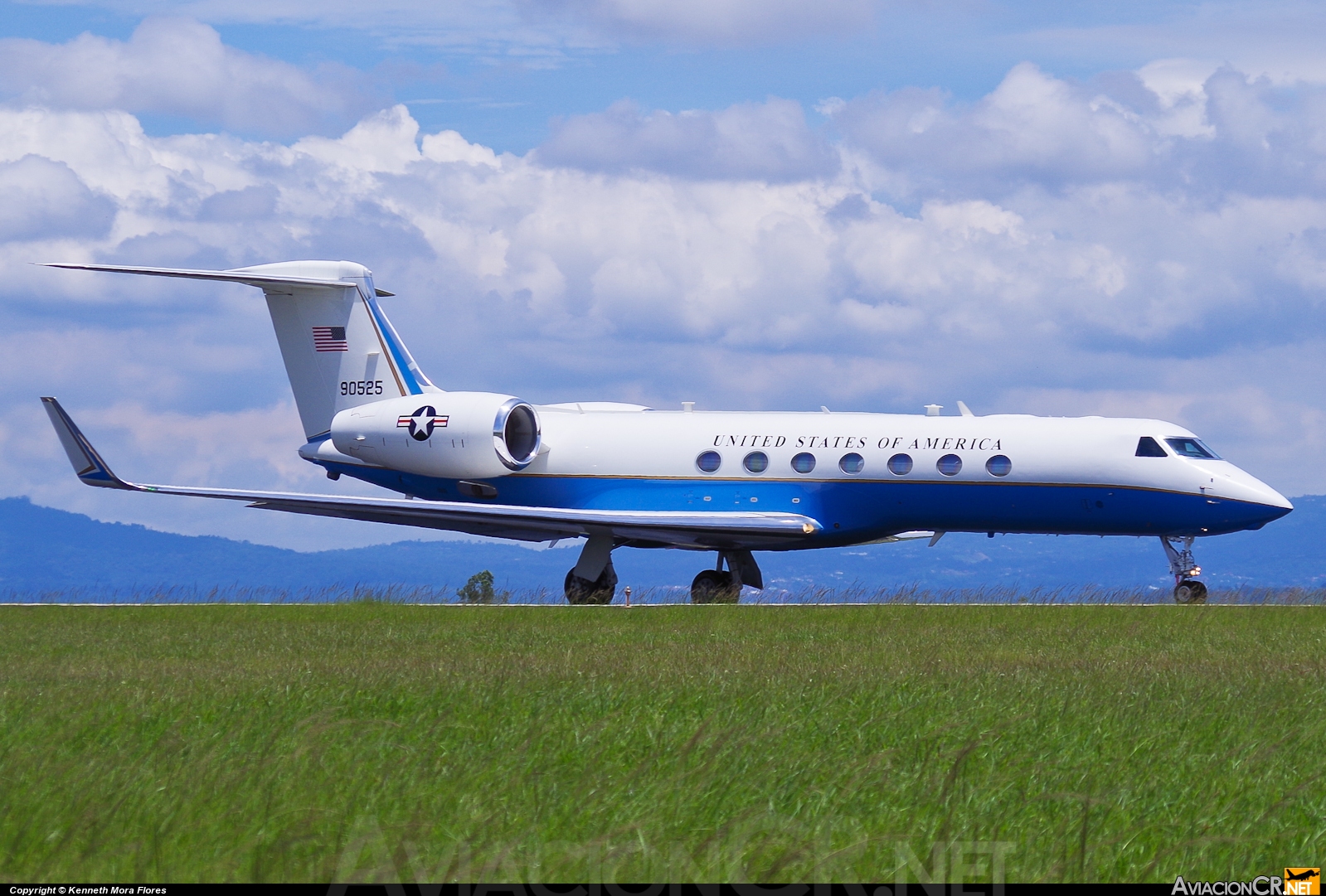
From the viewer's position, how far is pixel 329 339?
33906 millimetres

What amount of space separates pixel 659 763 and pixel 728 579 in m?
23.0

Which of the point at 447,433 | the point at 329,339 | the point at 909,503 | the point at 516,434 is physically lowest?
the point at 909,503

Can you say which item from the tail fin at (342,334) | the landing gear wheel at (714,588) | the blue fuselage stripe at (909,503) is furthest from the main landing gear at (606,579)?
the tail fin at (342,334)

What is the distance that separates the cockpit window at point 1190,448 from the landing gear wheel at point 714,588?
8597 mm

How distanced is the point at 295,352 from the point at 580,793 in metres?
27.6

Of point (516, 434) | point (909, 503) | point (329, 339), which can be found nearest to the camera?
point (909, 503)

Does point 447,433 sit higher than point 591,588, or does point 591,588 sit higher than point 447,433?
point 447,433

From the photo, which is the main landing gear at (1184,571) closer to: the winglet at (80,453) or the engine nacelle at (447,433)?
the engine nacelle at (447,433)

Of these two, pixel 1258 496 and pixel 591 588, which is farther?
pixel 591 588

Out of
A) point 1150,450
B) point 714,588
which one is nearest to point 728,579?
point 714,588

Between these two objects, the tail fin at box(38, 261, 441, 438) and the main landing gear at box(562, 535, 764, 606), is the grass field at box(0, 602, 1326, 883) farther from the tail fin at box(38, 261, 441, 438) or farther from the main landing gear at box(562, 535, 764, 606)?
the tail fin at box(38, 261, 441, 438)

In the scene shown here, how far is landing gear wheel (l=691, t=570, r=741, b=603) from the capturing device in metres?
31.0

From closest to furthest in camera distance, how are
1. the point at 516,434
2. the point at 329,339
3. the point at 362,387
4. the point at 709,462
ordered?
the point at 709,462, the point at 516,434, the point at 362,387, the point at 329,339

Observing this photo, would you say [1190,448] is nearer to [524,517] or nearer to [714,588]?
[714,588]
